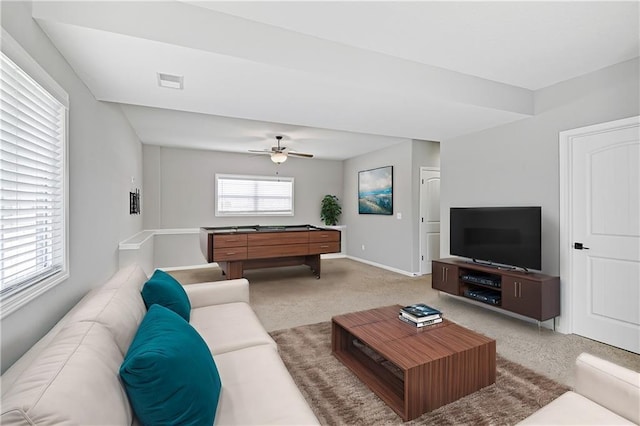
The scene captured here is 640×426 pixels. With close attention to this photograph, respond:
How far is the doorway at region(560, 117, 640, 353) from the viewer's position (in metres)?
2.69

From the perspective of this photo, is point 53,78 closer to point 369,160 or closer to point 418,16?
point 418,16

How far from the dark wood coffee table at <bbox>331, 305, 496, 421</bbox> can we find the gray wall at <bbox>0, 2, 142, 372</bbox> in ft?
6.03

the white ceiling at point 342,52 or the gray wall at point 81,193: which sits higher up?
the white ceiling at point 342,52

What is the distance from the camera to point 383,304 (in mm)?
4043

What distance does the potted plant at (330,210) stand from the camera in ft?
24.5

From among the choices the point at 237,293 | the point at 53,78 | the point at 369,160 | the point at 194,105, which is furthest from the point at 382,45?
the point at 369,160

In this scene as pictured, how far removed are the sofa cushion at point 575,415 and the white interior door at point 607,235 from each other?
2012 millimetres

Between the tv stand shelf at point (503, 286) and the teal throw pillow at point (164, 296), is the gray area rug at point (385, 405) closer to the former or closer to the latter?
the tv stand shelf at point (503, 286)

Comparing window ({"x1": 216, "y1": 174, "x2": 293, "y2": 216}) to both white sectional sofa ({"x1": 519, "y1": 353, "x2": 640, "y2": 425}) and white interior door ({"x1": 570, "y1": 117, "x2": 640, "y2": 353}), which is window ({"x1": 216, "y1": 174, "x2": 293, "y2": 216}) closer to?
white interior door ({"x1": 570, "y1": 117, "x2": 640, "y2": 353})

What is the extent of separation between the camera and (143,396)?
3.32ft

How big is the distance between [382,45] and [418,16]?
43cm

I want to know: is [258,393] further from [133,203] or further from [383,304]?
[133,203]

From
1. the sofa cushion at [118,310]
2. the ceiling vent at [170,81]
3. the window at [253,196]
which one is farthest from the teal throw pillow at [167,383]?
the window at [253,196]

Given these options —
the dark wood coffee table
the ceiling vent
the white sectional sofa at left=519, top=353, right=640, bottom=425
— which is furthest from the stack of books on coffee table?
the ceiling vent
